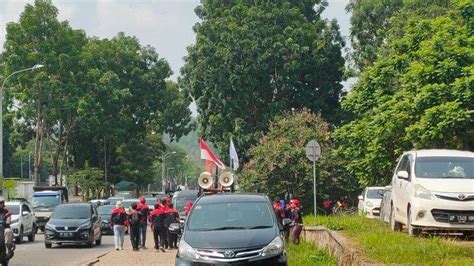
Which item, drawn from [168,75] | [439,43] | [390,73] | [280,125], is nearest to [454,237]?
[439,43]

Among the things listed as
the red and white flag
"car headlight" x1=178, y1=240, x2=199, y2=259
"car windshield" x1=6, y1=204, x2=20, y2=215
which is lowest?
"car headlight" x1=178, y1=240, x2=199, y2=259

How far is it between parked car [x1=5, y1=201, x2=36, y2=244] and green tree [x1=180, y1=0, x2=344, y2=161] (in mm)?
19947

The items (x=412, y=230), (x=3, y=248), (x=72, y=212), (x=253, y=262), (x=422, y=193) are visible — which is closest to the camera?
(x=253, y=262)

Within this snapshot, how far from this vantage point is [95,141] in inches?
3009

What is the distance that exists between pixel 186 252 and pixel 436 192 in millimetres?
5142

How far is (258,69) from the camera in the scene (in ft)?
178

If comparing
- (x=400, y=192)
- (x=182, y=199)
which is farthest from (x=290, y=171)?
(x=400, y=192)

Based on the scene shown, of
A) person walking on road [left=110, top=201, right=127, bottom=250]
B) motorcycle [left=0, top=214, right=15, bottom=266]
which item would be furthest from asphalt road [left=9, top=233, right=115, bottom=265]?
motorcycle [left=0, top=214, right=15, bottom=266]

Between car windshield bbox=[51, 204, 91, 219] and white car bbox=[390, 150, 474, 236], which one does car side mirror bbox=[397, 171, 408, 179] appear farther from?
car windshield bbox=[51, 204, 91, 219]

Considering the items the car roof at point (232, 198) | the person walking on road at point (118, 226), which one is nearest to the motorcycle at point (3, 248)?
the car roof at point (232, 198)

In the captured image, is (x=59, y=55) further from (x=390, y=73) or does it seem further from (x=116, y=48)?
(x=390, y=73)

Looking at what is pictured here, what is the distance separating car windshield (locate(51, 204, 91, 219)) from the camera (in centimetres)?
3153

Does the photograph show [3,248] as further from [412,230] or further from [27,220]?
[27,220]

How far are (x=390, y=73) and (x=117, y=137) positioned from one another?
35573mm
